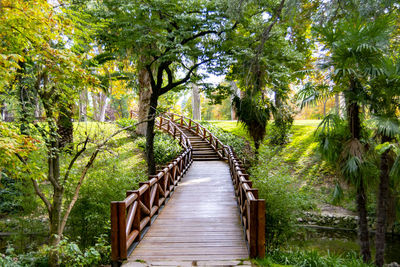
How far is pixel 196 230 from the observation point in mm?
5887

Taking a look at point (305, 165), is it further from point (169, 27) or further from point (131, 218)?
point (131, 218)

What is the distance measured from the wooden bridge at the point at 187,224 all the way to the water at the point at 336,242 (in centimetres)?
351

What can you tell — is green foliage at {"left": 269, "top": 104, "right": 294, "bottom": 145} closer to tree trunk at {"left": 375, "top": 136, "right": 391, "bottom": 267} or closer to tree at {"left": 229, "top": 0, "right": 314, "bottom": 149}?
tree at {"left": 229, "top": 0, "right": 314, "bottom": 149}

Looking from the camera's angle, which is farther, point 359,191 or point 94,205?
point 94,205

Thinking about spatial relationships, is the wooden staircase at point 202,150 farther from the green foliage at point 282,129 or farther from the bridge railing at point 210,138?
the green foliage at point 282,129

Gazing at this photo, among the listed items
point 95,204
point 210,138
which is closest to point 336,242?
point 95,204

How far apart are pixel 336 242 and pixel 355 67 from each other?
22.9ft

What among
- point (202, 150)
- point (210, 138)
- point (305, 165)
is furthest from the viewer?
point (210, 138)

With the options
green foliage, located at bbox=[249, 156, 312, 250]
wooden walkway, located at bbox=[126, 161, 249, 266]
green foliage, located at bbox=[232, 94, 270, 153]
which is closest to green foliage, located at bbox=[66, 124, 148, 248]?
wooden walkway, located at bbox=[126, 161, 249, 266]

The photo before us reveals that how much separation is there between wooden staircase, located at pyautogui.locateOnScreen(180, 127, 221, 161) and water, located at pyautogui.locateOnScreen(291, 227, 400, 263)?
7199mm

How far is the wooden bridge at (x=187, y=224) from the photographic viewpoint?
4523 millimetres

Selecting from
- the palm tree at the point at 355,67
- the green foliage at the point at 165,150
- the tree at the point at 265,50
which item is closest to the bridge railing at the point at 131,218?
the palm tree at the point at 355,67

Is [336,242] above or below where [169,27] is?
below

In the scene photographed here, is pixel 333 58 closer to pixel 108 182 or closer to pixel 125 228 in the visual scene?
pixel 125 228
